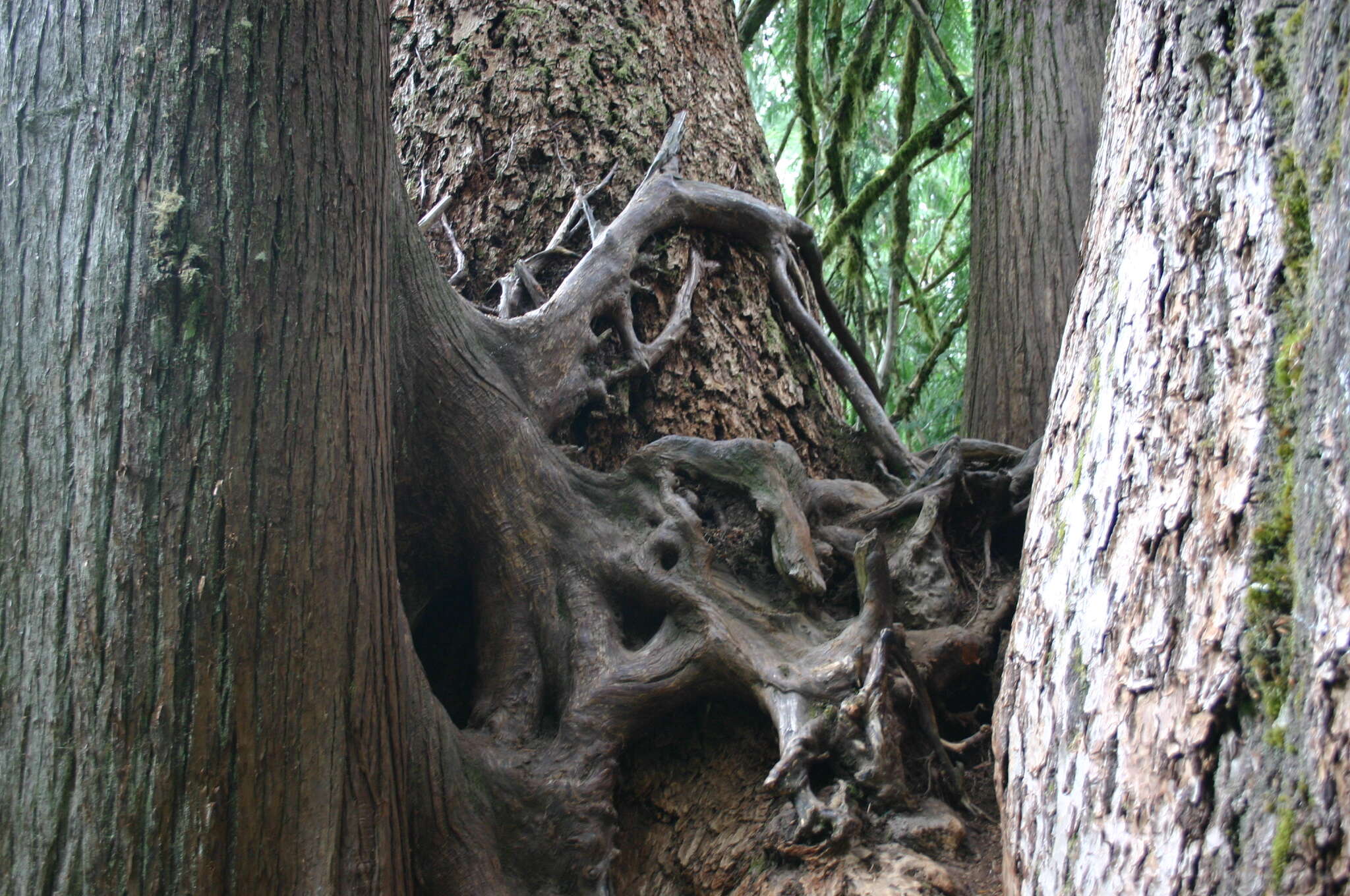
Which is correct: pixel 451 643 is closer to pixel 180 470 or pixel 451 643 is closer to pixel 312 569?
pixel 312 569

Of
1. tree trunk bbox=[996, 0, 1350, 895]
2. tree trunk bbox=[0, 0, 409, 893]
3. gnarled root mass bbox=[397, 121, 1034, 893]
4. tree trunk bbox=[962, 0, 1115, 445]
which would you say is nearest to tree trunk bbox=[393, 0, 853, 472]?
gnarled root mass bbox=[397, 121, 1034, 893]

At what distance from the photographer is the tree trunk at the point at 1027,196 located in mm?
2873

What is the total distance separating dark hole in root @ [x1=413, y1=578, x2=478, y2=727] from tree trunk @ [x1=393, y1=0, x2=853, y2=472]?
21.0 inches

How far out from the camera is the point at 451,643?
7.30 ft

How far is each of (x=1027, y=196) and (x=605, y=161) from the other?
1.29m

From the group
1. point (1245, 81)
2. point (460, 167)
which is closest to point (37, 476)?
point (1245, 81)

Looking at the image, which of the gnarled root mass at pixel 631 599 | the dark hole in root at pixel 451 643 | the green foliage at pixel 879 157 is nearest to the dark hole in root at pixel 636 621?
the gnarled root mass at pixel 631 599

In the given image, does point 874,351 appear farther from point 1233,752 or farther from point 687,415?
point 1233,752

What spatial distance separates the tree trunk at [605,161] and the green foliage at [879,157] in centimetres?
170

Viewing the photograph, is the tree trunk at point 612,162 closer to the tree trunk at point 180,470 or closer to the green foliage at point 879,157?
the tree trunk at point 180,470

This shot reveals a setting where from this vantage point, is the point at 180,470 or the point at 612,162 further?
the point at 612,162

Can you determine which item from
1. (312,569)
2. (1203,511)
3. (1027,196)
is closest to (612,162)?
(1027,196)

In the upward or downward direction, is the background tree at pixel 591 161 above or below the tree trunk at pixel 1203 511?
above

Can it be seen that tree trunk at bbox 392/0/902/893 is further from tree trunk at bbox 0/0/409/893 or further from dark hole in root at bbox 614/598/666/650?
tree trunk at bbox 0/0/409/893
